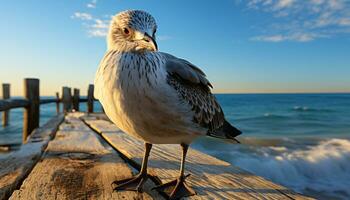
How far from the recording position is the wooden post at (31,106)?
738 centimetres

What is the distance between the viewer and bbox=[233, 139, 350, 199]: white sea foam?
300 inches

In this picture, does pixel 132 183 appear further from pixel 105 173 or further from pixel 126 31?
pixel 126 31

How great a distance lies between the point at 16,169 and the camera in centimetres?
219

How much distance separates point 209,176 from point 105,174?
0.74 meters

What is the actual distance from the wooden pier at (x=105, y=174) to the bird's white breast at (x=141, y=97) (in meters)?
0.37

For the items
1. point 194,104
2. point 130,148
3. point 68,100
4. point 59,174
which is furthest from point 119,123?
point 68,100

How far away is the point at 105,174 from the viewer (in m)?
2.18

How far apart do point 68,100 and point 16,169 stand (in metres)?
13.4

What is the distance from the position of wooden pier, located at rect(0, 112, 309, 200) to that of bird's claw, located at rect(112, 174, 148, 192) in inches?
1.6

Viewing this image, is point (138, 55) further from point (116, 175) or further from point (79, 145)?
point (79, 145)

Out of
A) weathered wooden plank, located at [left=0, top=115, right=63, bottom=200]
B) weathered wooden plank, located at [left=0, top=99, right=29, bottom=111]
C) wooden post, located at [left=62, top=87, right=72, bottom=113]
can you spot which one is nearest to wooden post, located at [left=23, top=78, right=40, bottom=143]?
weathered wooden plank, located at [left=0, top=99, right=29, bottom=111]

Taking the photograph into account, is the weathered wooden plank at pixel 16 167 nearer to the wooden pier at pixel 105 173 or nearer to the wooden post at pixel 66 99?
the wooden pier at pixel 105 173

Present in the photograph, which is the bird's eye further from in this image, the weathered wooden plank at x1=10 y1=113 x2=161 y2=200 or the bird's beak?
the weathered wooden plank at x1=10 y1=113 x2=161 y2=200

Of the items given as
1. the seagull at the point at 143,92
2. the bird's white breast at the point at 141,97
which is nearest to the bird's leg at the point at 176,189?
the seagull at the point at 143,92
